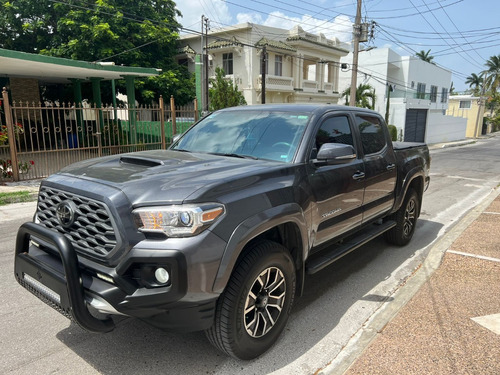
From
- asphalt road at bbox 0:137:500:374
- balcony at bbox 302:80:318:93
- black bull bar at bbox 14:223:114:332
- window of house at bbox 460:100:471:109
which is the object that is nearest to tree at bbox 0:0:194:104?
balcony at bbox 302:80:318:93

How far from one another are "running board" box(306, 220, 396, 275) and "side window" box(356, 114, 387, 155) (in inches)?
37.9

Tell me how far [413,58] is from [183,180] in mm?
39831

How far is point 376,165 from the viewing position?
4363 millimetres

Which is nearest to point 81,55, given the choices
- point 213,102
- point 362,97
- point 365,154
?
point 213,102

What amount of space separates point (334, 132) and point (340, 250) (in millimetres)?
1208

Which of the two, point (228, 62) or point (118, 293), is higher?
point (228, 62)

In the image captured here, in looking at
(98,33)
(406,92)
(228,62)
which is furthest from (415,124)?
(98,33)

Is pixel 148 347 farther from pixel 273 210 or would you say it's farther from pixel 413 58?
pixel 413 58

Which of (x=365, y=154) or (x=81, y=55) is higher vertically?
(x=81, y=55)

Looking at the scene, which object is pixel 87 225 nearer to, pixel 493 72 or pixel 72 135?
pixel 72 135

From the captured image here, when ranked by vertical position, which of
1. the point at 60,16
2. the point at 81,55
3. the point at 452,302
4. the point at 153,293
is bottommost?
the point at 452,302

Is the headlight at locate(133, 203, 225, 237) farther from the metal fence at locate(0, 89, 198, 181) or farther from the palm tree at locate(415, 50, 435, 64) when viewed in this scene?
the palm tree at locate(415, 50, 435, 64)

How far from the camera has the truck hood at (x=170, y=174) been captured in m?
2.42

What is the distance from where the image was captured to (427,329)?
3211mm
